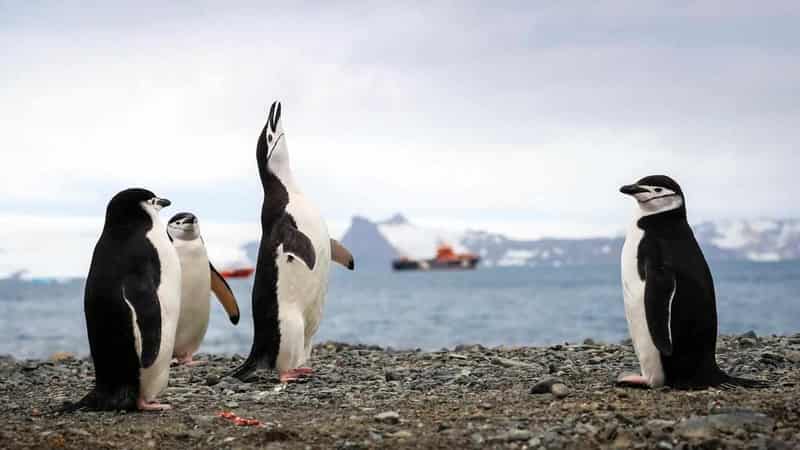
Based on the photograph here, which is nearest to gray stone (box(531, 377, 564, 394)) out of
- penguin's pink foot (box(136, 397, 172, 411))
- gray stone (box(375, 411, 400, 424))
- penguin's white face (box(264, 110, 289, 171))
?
gray stone (box(375, 411, 400, 424))

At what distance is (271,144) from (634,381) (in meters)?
3.86

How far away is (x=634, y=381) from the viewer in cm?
731

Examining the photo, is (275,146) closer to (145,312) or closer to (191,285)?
(191,285)

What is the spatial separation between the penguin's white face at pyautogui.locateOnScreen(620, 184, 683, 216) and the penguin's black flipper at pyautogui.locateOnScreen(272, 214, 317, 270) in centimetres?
268

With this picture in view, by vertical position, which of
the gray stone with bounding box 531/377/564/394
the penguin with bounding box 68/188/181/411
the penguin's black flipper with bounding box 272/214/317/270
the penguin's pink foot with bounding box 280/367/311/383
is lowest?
the penguin's pink foot with bounding box 280/367/311/383

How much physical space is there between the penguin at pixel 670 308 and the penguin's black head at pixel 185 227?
4803mm

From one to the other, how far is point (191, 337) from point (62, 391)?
6.69 ft

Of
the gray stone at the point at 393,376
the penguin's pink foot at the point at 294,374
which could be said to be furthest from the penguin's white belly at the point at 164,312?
the gray stone at the point at 393,376

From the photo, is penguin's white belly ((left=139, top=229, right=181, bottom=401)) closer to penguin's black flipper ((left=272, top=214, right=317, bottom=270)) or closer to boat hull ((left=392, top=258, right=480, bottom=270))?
penguin's black flipper ((left=272, top=214, right=317, bottom=270))

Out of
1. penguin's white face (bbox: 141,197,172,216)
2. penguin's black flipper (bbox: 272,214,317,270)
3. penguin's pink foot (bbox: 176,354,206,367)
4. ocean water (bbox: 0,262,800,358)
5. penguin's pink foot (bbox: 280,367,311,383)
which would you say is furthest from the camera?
ocean water (bbox: 0,262,800,358)

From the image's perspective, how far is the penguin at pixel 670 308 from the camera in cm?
713

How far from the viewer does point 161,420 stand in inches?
271

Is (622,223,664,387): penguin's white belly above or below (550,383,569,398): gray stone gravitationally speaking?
above

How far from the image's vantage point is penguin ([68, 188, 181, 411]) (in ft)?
23.5
